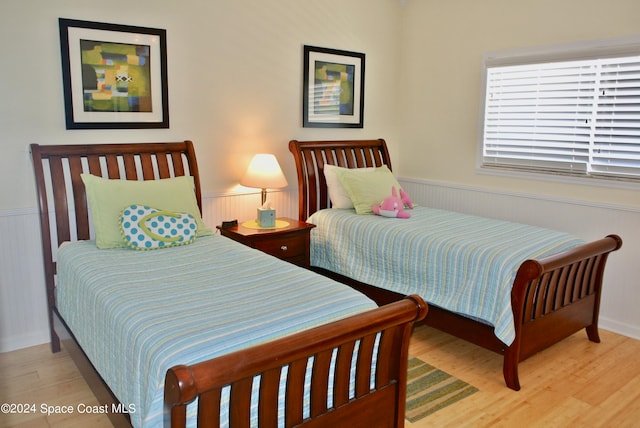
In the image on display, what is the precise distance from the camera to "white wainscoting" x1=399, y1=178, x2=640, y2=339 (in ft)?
11.4

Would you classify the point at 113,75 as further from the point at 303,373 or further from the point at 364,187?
the point at 303,373

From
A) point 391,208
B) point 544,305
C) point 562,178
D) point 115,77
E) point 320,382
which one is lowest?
point 544,305

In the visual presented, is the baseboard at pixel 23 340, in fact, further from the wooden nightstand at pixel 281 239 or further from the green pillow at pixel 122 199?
the wooden nightstand at pixel 281 239

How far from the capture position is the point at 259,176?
12.2 ft

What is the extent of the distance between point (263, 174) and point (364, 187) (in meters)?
0.79

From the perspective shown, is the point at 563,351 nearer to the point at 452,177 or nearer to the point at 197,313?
the point at 452,177

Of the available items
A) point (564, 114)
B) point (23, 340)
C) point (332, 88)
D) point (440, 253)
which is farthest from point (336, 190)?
point (23, 340)

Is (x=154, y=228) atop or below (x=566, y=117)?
below

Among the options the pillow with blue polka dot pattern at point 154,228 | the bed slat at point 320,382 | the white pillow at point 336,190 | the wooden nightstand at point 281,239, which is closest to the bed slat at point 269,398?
the bed slat at point 320,382

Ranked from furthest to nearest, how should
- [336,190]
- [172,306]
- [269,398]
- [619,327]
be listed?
1. [336,190]
2. [619,327]
3. [172,306]
4. [269,398]

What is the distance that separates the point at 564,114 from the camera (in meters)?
3.76

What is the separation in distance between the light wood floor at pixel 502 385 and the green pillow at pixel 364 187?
1.07m

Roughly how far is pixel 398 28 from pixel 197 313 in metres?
3.76

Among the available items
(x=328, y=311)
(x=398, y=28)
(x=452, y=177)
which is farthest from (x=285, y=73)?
(x=328, y=311)
